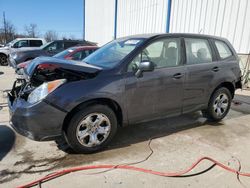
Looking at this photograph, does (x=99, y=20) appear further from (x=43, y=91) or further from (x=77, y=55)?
(x=43, y=91)

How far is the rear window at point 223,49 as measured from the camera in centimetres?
450

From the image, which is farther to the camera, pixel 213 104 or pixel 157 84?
pixel 213 104

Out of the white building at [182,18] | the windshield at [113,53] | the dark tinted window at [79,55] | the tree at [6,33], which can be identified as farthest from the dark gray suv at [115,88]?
the tree at [6,33]

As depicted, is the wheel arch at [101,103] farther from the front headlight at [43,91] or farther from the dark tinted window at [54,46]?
the dark tinted window at [54,46]

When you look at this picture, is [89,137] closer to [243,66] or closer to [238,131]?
[238,131]

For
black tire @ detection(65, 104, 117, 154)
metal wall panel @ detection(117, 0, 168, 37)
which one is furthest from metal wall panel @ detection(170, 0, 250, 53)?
black tire @ detection(65, 104, 117, 154)

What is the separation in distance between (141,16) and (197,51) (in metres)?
11.0

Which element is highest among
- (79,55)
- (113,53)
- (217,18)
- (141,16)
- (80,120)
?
(141,16)

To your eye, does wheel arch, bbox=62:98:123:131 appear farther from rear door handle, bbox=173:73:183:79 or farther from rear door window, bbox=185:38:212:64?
rear door window, bbox=185:38:212:64

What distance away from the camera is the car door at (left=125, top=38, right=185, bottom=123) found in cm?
336

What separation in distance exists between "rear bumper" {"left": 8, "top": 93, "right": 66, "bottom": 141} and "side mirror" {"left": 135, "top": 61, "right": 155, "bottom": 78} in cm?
122

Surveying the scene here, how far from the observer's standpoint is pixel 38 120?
2799 mm

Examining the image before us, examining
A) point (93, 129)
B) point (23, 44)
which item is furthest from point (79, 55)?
point (23, 44)

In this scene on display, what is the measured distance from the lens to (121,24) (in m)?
16.9
